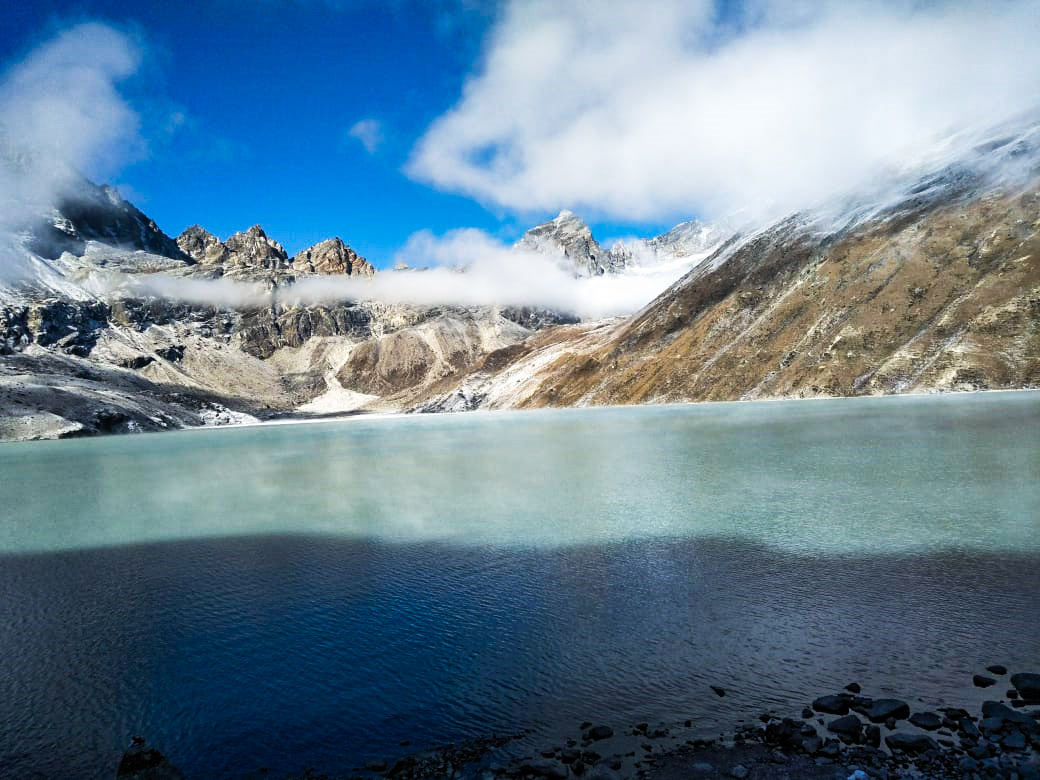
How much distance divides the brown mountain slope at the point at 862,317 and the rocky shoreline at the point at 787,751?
10109cm

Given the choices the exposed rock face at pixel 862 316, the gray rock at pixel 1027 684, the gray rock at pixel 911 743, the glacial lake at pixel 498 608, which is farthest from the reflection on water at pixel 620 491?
the exposed rock face at pixel 862 316

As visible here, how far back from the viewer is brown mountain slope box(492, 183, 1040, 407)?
97.4 meters

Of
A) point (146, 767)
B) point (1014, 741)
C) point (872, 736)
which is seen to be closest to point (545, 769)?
point (872, 736)

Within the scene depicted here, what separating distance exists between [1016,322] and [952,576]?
9971 centimetres

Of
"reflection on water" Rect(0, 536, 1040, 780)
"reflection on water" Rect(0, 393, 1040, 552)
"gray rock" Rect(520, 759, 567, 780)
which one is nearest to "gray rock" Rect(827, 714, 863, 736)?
"reflection on water" Rect(0, 536, 1040, 780)

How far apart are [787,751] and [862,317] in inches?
4805

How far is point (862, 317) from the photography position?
116m

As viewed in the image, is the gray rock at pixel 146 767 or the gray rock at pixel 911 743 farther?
the gray rock at pixel 146 767

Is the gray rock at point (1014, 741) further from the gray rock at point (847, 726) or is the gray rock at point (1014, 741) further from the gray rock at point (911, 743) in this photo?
the gray rock at point (847, 726)

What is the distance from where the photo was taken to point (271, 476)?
177 ft

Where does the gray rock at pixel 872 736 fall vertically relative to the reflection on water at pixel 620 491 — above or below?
below

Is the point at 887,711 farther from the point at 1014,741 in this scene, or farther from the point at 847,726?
the point at 1014,741

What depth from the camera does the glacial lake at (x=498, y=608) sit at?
12492 millimetres

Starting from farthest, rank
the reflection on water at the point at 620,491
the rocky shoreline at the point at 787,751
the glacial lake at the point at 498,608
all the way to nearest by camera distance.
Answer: the reflection on water at the point at 620,491 → the glacial lake at the point at 498,608 → the rocky shoreline at the point at 787,751
